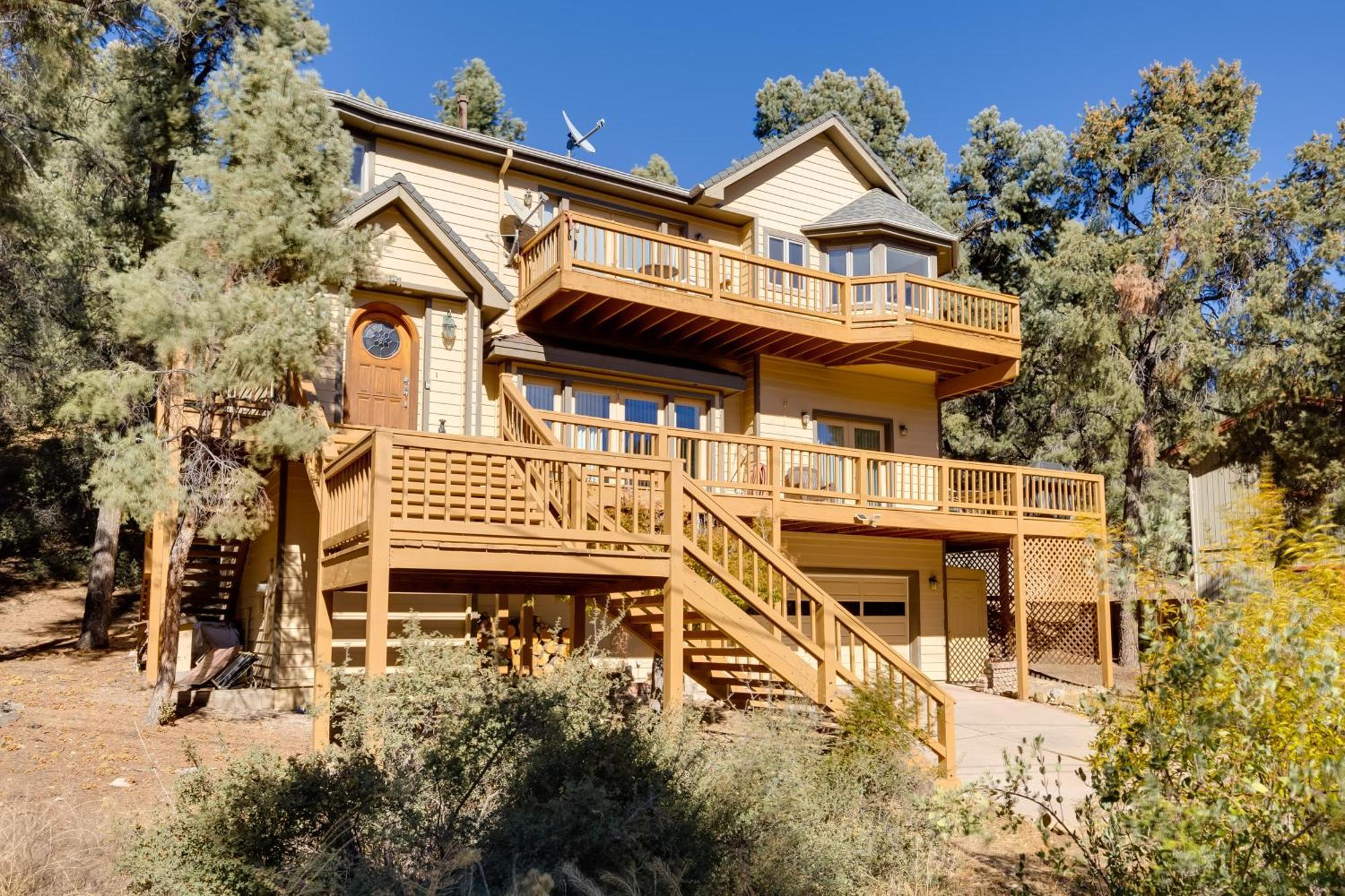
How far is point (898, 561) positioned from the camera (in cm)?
1977

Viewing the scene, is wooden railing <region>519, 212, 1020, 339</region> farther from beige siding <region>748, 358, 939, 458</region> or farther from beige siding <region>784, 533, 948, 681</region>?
beige siding <region>784, 533, 948, 681</region>

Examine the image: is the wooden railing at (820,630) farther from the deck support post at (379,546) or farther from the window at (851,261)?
the window at (851,261)

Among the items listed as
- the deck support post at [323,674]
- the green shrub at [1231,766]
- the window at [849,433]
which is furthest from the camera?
the window at [849,433]

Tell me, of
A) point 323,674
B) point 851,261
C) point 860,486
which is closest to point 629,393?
Answer: point 860,486

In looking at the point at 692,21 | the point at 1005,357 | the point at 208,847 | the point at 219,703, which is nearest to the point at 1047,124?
the point at 692,21

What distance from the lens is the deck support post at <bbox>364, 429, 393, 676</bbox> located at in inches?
358

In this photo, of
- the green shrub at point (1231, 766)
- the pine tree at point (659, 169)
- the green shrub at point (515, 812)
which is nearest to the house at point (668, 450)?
the green shrub at point (515, 812)

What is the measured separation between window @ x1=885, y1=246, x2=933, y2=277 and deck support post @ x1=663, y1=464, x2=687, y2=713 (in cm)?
1090

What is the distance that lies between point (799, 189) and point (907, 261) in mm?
2596

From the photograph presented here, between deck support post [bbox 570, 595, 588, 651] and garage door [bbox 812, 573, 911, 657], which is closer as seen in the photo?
deck support post [bbox 570, 595, 588, 651]

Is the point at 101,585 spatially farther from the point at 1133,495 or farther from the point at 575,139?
the point at 1133,495

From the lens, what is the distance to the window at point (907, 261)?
1989 cm

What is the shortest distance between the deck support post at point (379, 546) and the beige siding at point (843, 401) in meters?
10.0

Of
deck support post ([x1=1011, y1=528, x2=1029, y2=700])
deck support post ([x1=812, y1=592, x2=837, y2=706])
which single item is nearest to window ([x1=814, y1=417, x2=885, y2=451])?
deck support post ([x1=1011, y1=528, x2=1029, y2=700])
